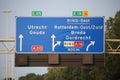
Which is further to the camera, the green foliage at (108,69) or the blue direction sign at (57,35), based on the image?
the green foliage at (108,69)

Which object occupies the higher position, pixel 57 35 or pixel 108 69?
pixel 57 35

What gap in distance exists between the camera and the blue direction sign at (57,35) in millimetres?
37431

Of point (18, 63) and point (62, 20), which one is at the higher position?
point (62, 20)

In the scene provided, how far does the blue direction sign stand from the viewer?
123ft

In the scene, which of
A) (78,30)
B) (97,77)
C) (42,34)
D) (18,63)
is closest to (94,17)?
(78,30)

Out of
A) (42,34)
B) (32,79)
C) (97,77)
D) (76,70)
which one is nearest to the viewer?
(42,34)

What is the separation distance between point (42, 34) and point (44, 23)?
0.79 meters

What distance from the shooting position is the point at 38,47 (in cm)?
3747

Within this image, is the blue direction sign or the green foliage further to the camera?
the green foliage

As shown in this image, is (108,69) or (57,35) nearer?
(57,35)

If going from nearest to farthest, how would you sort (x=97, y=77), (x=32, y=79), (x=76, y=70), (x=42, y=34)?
(x=42, y=34), (x=97, y=77), (x=76, y=70), (x=32, y=79)

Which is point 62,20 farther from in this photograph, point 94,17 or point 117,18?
point 117,18

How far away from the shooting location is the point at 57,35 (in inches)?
1480

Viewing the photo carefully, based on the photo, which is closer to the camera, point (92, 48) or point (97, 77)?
point (92, 48)
